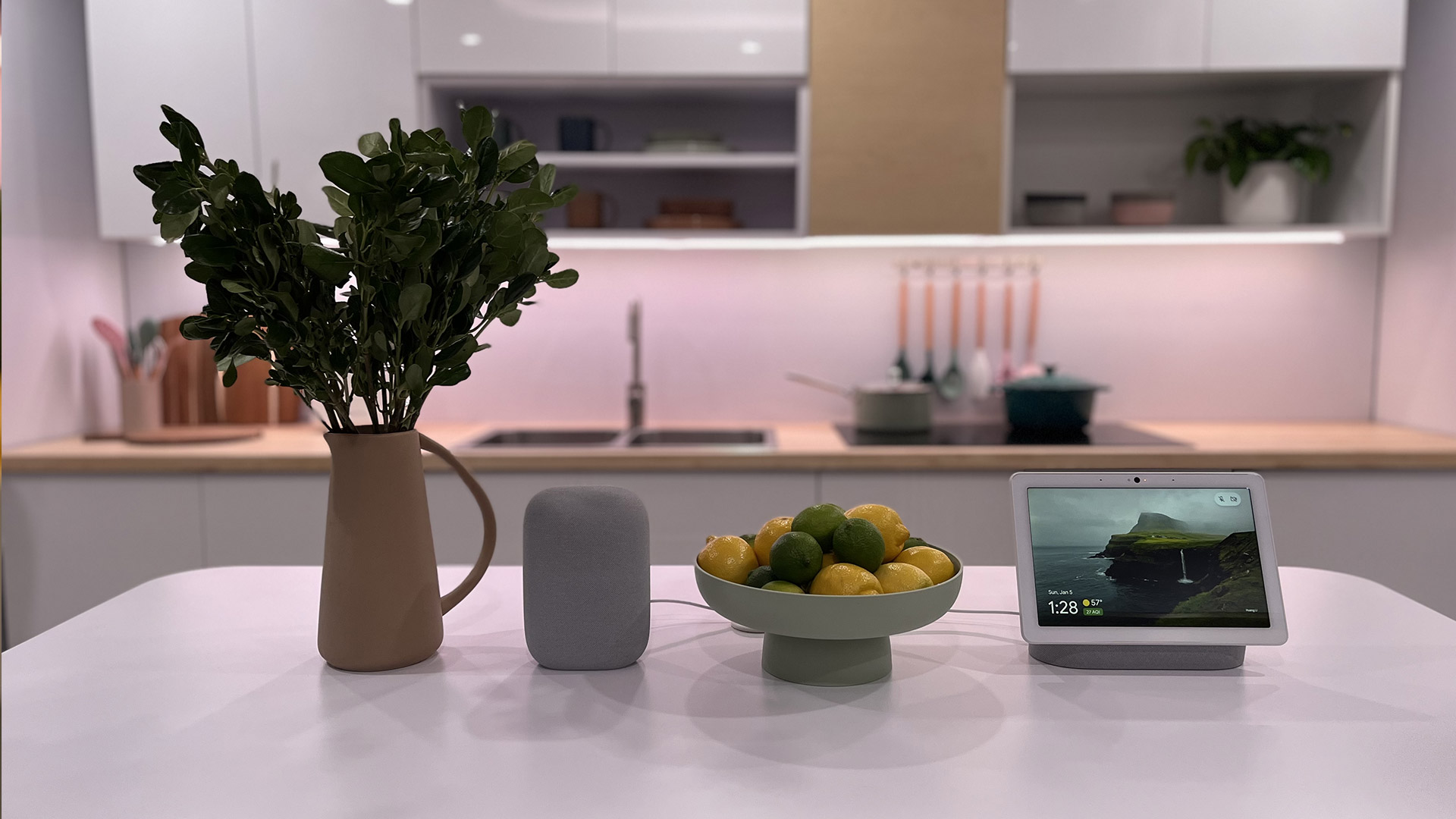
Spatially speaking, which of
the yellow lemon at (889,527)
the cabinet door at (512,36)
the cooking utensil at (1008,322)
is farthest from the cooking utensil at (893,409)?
the yellow lemon at (889,527)

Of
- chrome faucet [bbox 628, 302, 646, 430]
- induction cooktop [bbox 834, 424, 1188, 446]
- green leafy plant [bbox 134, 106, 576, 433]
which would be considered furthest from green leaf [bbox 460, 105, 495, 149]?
chrome faucet [bbox 628, 302, 646, 430]

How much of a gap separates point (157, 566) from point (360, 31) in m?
1.46

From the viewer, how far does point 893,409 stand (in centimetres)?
272

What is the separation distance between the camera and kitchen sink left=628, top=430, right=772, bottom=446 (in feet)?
9.67

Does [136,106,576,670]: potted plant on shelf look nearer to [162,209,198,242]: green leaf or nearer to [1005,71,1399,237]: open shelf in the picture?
[162,209,198,242]: green leaf

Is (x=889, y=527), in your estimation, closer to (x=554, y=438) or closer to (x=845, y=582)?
(x=845, y=582)

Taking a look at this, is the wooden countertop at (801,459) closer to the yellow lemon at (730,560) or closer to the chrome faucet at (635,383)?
the chrome faucet at (635,383)

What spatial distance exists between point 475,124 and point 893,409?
194 cm

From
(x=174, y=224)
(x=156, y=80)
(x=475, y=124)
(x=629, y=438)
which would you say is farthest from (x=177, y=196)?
(x=156, y=80)

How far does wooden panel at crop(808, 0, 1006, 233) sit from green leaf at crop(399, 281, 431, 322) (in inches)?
74.0

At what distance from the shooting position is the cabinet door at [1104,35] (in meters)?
2.57

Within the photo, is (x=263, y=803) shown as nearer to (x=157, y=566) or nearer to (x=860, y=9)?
(x=157, y=566)

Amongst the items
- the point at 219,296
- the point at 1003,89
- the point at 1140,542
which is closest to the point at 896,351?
the point at 1003,89

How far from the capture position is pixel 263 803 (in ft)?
2.44
